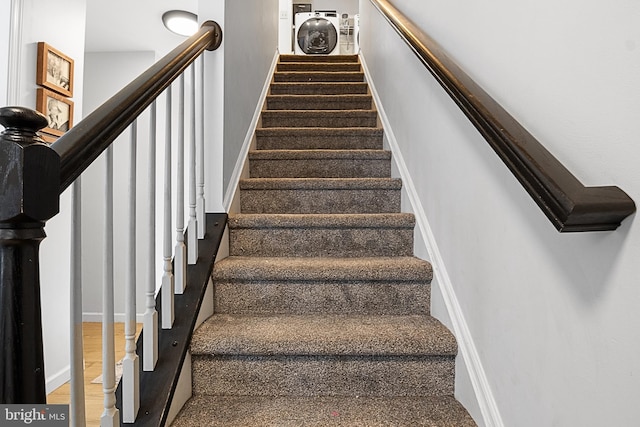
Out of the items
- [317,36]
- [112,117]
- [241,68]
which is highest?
[317,36]

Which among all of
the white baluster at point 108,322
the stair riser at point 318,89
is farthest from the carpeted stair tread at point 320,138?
the white baluster at point 108,322

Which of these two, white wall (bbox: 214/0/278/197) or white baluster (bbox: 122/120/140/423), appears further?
white wall (bbox: 214/0/278/197)

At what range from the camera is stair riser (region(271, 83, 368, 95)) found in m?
3.39

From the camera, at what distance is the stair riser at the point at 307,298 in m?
1.55

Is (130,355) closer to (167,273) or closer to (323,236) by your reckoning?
(167,273)

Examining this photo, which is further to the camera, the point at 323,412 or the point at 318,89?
the point at 318,89

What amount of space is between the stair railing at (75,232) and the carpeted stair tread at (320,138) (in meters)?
1.08

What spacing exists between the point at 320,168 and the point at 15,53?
5.57 ft

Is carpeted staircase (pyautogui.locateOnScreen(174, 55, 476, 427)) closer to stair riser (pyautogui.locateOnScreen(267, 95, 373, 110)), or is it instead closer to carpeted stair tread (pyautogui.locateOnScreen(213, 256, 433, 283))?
carpeted stair tread (pyautogui.locateOnScreen(213, 256, 433, 283))

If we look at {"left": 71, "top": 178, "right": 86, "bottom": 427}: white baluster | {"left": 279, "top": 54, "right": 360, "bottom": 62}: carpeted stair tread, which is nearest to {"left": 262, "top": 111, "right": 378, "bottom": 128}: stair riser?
{"left": 279, "top": 54, "right": 360, "bottom": 62}: carpeted stair tread

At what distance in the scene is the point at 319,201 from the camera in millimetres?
2098

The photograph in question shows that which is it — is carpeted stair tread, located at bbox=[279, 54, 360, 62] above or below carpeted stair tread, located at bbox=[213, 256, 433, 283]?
above

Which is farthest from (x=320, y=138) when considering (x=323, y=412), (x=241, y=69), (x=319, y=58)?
(x=319, y=58)

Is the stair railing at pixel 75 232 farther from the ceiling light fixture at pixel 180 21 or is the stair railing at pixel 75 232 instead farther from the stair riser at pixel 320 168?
the ceiling light fixture at pixel 180 21
